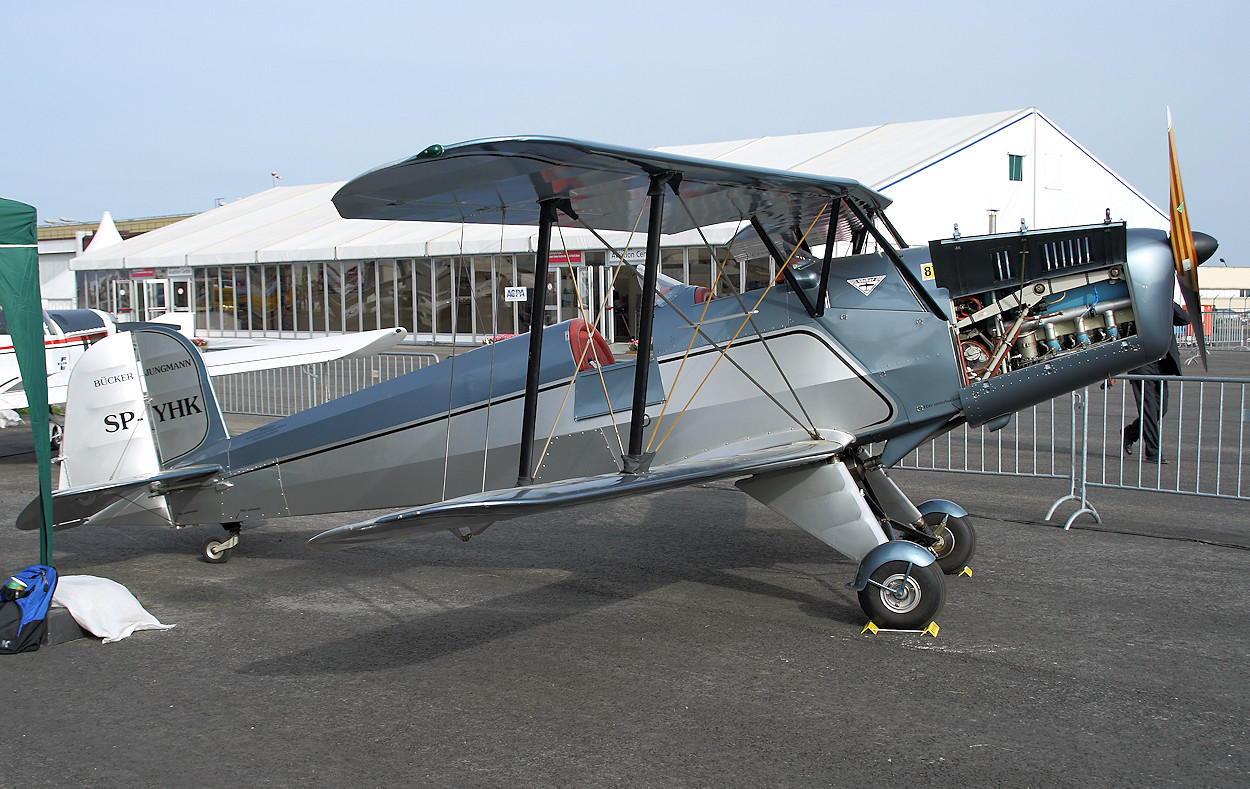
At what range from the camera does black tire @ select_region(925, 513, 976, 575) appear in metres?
6.07

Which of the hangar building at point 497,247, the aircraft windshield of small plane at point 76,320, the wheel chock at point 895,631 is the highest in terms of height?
the hangar building at point 497,247

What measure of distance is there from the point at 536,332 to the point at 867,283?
76.9 inches

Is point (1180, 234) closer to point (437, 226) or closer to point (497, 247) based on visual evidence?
point (497, 247)

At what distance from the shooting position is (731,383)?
5.61m

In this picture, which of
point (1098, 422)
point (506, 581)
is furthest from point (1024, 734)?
point (1098, 422)

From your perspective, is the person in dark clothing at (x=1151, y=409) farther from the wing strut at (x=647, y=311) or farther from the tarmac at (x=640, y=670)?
the wing strut at (x=647, y=311)

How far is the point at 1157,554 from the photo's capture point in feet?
21.2

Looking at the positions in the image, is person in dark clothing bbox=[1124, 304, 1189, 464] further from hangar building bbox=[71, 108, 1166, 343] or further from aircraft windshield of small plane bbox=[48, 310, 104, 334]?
aircraft windshield of small plane bbox=[48, 310, 104, 334]

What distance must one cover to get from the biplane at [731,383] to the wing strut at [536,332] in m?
0.02

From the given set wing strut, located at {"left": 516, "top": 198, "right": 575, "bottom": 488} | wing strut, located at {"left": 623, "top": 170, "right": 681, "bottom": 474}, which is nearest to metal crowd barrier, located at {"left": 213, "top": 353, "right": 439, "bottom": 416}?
wing strut, located at {"left": 516, "top": 198, "right": 575, "bottom": 488}

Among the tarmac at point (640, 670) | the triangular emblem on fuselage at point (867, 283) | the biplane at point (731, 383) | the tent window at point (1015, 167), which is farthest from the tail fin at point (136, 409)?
the tent window at point (1015, 167)

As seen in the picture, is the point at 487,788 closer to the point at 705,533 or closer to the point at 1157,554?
the point at 705,533

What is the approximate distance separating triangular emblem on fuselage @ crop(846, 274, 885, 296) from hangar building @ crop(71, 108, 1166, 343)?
41.1 ft

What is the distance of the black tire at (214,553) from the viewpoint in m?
6.64
